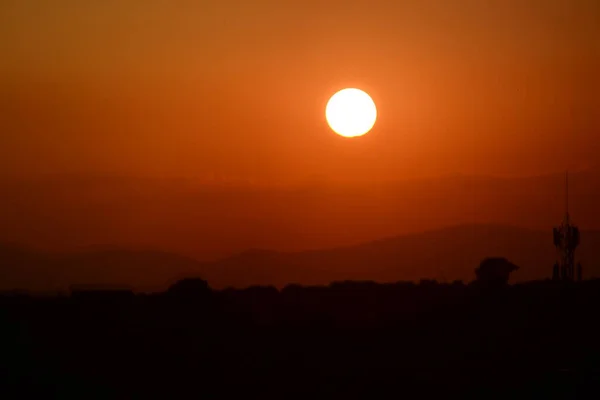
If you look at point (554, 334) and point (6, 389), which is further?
point (554, 334)

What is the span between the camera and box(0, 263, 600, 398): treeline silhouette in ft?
71.2

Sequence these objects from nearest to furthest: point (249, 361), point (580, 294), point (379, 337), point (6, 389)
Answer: point (6, 389)
point (249, 361)
point (379, 337)
point (580, 294)

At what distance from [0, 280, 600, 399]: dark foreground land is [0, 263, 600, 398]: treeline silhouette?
47mm

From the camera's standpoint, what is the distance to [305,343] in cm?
2653

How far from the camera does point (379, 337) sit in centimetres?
2811

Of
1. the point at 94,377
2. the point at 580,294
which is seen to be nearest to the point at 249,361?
the point at 94,377

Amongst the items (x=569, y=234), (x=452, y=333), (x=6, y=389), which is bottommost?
(x=6, y=389)

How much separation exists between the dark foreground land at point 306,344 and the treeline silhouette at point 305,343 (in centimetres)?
5

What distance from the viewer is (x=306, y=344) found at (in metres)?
26.4

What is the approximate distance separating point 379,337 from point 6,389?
33.1 ft

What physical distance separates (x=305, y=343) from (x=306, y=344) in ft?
0.42

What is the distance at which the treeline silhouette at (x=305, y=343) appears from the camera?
21703mm

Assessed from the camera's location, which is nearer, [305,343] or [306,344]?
[306,344]

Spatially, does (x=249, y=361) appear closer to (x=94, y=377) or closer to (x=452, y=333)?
(x=94, y=377)
